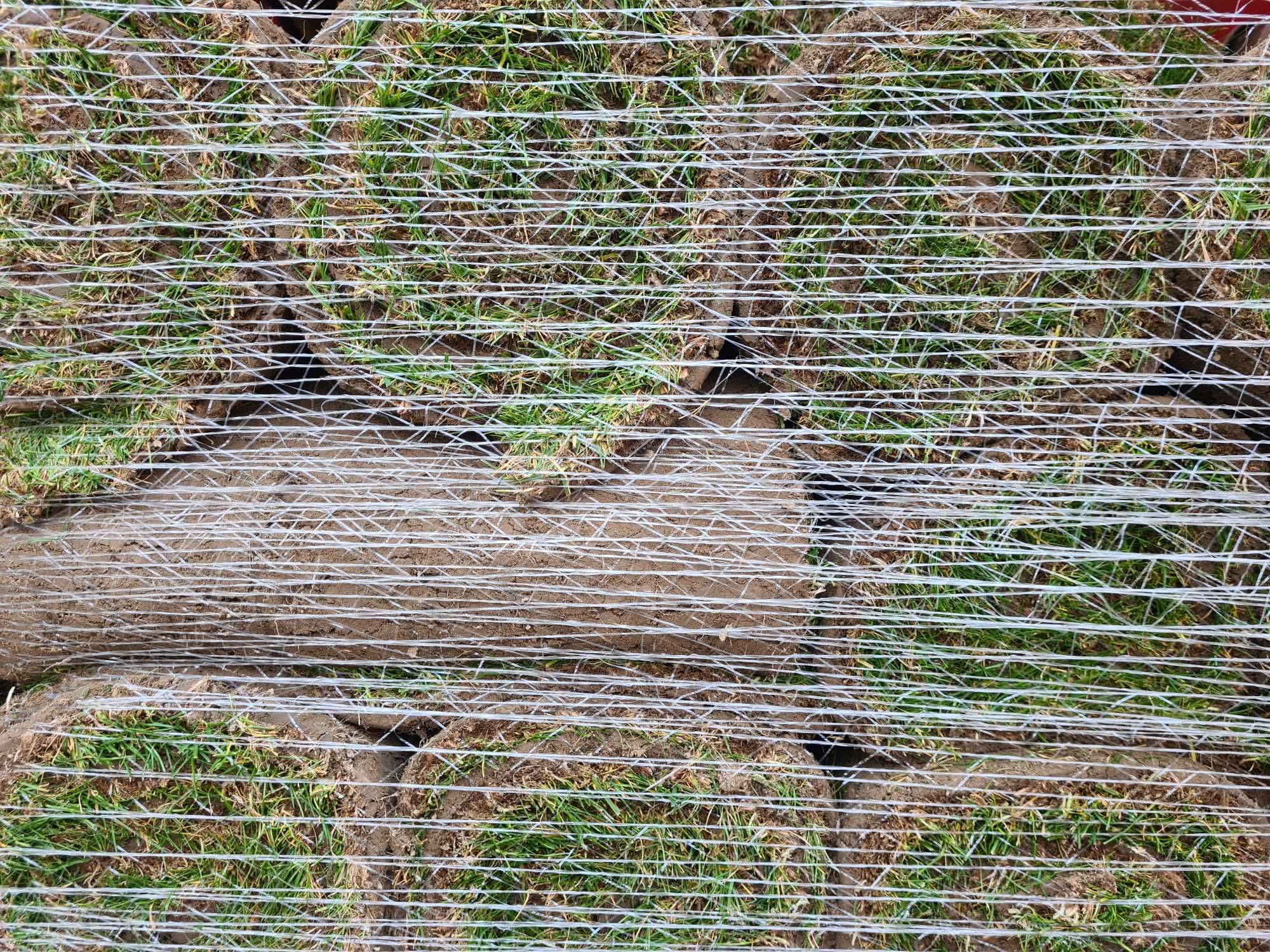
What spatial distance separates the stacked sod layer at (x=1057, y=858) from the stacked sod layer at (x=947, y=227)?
0.64 meters

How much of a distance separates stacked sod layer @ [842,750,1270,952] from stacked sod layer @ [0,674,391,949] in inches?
36.7

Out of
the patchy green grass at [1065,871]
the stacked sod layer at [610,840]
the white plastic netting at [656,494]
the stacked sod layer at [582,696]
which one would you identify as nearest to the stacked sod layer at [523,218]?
the white plastic netting at [656,494]

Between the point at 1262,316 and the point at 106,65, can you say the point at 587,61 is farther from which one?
the point at 1262,316

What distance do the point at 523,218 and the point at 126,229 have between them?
0.76m

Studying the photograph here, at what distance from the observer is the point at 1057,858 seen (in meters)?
1.43

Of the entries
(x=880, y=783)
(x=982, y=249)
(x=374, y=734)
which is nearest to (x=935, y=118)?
(x=982, y=249)

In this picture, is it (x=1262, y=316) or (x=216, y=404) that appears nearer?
(x=1262, y=316)

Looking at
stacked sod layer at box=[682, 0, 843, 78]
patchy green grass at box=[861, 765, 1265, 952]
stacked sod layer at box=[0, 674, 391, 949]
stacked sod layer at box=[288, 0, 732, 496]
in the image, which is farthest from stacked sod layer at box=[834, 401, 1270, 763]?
stacked sod layer at box=[0, 674, 391, 949]

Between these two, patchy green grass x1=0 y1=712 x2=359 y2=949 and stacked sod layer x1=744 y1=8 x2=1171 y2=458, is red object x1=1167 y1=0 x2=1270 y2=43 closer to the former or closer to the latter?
stacked sod layer x1=744 y1=8 x2=1171 y2=458

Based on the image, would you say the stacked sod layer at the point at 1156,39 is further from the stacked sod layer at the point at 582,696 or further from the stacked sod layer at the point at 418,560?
the stacked sod layer at the point at 582,696

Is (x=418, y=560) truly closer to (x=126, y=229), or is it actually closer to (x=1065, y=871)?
(x=126, y=229)

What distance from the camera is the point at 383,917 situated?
1.43 meters

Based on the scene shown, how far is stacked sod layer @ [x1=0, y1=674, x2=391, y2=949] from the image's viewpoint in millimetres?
1421

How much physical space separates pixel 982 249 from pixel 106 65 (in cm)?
163
